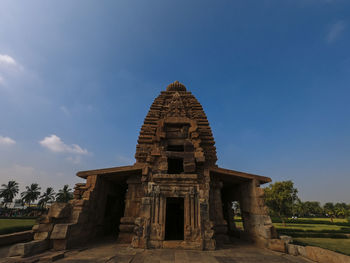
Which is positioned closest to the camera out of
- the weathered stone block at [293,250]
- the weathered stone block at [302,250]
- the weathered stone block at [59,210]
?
the weathered stone block at [302,250]

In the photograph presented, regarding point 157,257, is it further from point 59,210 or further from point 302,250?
point 302,250

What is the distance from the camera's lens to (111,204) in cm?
1134

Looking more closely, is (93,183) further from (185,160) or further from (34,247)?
(185,160)

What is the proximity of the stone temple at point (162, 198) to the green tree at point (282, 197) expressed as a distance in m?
23.4

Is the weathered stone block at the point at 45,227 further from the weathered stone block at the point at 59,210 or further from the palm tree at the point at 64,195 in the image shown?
the palm tree at the point at 64,195

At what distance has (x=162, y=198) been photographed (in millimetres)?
7664

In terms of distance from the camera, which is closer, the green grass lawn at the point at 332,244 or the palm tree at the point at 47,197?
the green grass lawn at the point at 332,244

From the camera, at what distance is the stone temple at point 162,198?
22.6 feet

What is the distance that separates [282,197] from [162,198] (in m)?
30.7

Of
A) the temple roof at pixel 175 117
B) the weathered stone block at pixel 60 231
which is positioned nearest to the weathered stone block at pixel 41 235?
the weathered stone block at pixel 60 231

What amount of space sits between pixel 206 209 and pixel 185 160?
2607mm

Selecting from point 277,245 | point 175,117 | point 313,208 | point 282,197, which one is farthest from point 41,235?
point 313,208

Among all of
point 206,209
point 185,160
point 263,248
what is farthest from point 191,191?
point 263,248

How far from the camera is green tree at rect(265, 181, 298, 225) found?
2923 cm
